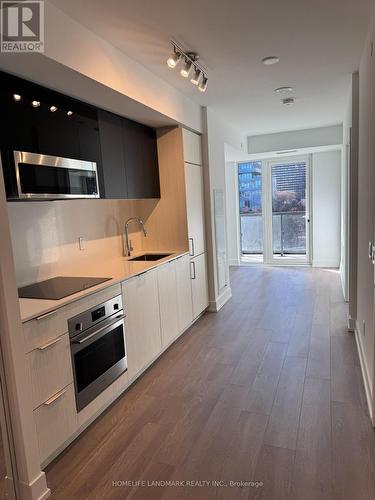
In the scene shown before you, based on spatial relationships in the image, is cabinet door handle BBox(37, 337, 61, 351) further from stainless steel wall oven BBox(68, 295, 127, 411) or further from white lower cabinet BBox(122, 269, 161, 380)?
white lower cabinet BBox(122, 269, 161, 380)

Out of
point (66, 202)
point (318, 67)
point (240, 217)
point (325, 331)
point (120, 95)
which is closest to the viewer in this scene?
point (120, 95)

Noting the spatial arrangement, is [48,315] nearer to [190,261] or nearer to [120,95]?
[120,95]

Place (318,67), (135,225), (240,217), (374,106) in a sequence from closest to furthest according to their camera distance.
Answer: (374,106)
(318,67)
(135,225)
(240,217)

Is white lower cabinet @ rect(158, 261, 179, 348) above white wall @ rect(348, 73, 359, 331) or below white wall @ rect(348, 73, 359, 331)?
below

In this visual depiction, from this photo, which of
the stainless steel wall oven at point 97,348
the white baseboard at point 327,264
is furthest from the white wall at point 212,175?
the white baseboard at point 327,264

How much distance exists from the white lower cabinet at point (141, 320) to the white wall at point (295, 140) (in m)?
4.23

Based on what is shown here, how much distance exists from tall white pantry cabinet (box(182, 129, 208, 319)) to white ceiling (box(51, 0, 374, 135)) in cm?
56

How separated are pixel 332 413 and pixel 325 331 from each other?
154cm

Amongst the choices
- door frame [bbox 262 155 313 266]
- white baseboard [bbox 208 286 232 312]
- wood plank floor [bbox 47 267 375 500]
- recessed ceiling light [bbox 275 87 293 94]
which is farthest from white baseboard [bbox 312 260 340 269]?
recessed ceiling light [bbox 275 87 293 94]

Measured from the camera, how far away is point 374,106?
2.22 meters

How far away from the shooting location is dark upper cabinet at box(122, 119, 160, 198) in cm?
337

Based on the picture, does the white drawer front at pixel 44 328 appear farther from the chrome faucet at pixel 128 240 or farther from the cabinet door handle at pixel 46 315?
the chrome faucet at pixel 128 240

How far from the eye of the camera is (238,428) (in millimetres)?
2273

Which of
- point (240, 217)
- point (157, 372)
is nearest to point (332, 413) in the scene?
point (157, 372)
